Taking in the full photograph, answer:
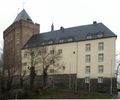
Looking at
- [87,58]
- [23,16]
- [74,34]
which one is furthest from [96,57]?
[23,16]

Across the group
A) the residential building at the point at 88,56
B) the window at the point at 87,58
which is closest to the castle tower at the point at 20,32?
the residential building at the point at 88,56

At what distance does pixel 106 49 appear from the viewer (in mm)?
60438

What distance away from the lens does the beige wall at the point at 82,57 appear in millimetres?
59781

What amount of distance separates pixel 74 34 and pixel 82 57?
7.56m

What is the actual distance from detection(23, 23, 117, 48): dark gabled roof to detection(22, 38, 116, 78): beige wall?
1.20 meters

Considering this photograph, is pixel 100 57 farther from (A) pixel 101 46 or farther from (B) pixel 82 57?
(B) pixel 82 57

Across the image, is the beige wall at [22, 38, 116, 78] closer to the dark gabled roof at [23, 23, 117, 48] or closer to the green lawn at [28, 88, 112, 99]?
the dark gabled roof at [23, 23, 117, 48]

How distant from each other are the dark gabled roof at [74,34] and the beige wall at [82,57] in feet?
3.93

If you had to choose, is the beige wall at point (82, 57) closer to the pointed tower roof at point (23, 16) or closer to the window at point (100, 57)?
the window at point (100, 57)

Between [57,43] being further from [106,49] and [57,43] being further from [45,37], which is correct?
[106,49]

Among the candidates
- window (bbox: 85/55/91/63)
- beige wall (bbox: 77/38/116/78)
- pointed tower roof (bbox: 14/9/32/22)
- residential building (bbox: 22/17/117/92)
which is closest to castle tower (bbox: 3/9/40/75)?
pointed tower roof (bbox: 14/9/32/22)

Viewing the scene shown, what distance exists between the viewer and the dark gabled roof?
2485 inches

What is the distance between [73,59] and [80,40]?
4.78 m

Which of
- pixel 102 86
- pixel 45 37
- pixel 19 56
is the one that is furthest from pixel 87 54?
pixel 19 56
